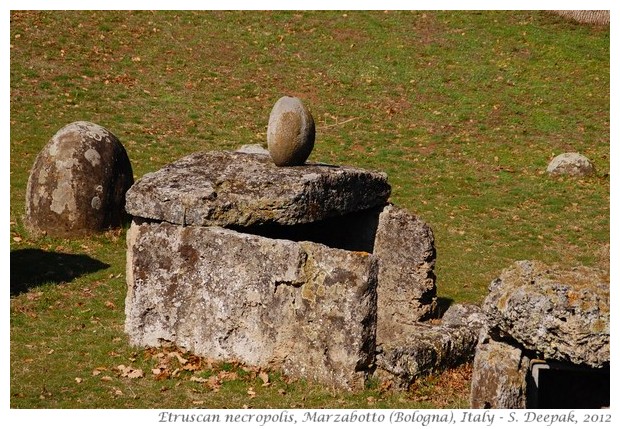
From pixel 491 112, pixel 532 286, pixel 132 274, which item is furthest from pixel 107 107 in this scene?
pixel 532 286

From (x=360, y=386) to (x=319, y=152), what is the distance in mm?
13780

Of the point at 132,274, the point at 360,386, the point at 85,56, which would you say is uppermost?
the point at 85,56

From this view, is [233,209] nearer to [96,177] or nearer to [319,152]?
[96,177]

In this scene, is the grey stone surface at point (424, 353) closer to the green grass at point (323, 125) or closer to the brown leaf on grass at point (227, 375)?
the green grass at point (323, 125)

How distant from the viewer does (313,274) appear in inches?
454

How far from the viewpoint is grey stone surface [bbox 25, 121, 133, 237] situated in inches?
694

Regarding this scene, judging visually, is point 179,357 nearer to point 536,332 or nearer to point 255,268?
point 255,268

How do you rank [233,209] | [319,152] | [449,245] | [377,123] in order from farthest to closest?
1. [377,123]
2. [319,152]
3. [449,245]
4. [233,209]

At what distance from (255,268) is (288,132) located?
2310 mm

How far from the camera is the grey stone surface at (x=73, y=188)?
1762 cm

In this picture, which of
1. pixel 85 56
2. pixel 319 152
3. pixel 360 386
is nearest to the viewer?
pixel 360 386

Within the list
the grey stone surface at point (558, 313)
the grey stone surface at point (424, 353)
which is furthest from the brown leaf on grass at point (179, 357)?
the grey stone surface at point (558, 313)

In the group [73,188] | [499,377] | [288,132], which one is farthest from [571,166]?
[499,377]

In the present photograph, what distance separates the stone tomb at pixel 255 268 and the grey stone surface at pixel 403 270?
0.05m
